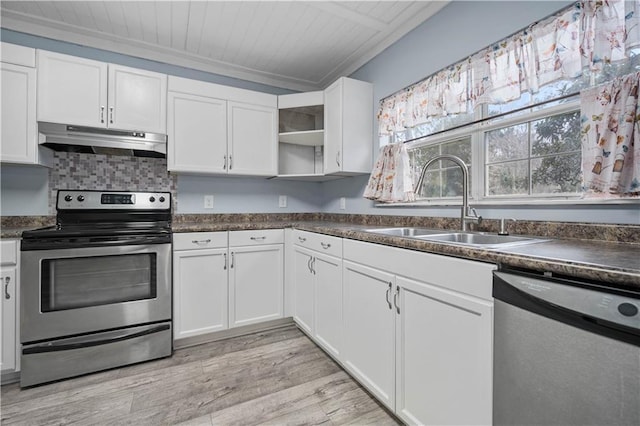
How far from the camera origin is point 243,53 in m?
2.69

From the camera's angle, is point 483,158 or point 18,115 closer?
point 483,158

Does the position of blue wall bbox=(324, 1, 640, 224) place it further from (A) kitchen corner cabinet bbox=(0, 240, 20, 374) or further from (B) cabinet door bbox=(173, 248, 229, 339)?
(A) kitchen corner cabinet bbox=(0, 240, 20, 374)

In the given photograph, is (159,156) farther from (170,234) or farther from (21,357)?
(21,357)

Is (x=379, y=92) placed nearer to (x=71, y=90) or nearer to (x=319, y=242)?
(x=319, y=242)

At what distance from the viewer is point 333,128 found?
8.61ft

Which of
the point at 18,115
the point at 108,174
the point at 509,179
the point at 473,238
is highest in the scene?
the point at 18,115

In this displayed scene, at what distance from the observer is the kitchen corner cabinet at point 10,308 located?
5.71ft

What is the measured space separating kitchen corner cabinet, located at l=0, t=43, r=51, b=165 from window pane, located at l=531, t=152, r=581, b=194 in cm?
313

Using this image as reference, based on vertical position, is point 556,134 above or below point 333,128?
below

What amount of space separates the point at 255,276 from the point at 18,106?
6.54ft

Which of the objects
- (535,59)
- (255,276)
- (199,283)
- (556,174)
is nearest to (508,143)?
(556,174)

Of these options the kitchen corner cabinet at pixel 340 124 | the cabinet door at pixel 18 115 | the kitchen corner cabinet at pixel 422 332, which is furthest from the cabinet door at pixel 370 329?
the cabinet door at pixel 18 115

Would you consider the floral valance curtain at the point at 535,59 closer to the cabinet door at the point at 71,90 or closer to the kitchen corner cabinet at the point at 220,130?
the kitchen corner cabinet at the point at 220,130

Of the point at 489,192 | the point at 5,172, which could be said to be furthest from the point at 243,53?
the point at 489,192
